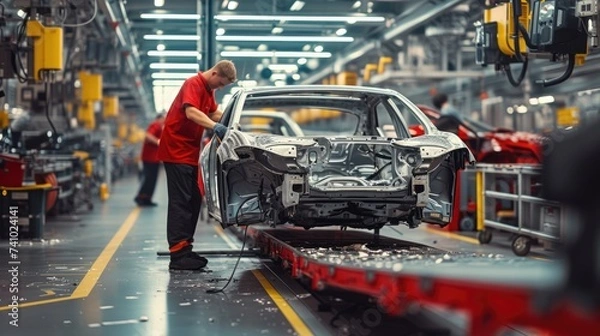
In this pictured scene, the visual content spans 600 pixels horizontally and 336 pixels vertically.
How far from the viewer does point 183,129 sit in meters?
8.18

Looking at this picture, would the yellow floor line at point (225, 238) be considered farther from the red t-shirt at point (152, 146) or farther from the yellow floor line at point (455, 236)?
the red t-shirt at point (152, 146)

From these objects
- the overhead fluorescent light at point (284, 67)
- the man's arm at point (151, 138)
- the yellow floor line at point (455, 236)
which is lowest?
the yellow floor line at point (455, 236)

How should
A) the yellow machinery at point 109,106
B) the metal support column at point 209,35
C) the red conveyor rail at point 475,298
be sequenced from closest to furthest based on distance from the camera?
the red conveyor rail at point 475,298, the metal support column at point 209,35, the yellow machinery at point 109,106

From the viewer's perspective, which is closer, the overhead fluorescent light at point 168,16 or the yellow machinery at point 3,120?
the overhead fluorescent light at point 168,16

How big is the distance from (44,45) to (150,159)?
19.0 ft

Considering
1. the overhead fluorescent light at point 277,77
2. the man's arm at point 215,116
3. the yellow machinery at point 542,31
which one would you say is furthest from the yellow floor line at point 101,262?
the yellow machinery at point 542,31

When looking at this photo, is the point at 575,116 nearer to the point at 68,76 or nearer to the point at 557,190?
the point at 68,76

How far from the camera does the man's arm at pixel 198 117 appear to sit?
25.3 ft

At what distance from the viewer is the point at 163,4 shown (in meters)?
11.9

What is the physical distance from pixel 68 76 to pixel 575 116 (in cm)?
1008

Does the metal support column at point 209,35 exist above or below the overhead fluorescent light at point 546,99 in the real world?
above

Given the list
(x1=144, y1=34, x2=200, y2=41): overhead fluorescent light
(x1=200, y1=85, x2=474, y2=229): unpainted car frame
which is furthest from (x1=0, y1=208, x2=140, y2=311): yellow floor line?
(x1=144, y1=34, x2=200, y2=41): overhead fluorescent light

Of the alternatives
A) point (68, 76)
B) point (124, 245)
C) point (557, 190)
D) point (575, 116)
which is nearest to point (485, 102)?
point (575, 116)

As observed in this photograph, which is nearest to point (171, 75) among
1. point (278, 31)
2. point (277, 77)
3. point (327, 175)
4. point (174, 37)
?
point (174, 37)
